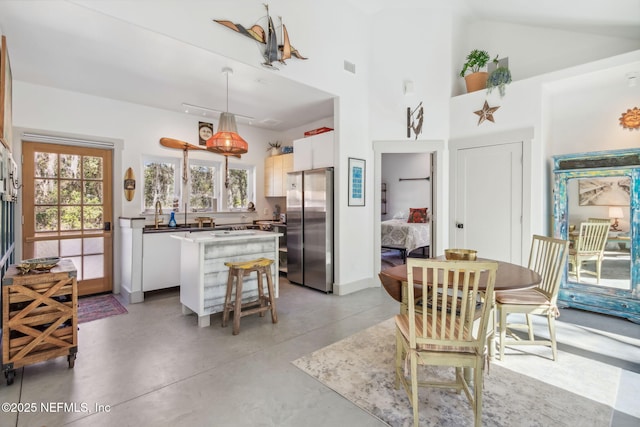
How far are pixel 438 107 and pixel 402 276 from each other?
3338 mm

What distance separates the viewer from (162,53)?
308 centimetres

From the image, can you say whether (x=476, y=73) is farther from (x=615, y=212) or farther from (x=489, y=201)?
(x=615, y=212)

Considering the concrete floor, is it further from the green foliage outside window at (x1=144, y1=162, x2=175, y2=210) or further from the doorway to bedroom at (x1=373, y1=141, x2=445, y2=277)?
the green foliage outside window at (x1=144, y1=162, x2=175, y2=210)

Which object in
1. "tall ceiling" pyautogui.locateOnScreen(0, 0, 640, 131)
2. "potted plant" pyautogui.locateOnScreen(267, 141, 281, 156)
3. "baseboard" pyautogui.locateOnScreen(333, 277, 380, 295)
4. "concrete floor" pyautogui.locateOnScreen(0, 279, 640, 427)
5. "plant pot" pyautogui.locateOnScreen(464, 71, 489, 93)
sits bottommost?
"concrete floor" pyautogui.locateOnScreen(0, 279, 640, 427)

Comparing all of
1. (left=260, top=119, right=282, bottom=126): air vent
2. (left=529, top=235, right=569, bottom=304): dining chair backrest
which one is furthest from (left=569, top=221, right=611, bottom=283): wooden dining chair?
(left=260, top=119, right=282, bottom=126): air vent

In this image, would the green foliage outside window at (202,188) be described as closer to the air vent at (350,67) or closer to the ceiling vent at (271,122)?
the ceiling vent at (271,122)

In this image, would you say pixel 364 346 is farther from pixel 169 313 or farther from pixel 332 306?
pixel 169 313

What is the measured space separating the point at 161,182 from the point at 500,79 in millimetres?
5111

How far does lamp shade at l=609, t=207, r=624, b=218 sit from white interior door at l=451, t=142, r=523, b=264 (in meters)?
0.86

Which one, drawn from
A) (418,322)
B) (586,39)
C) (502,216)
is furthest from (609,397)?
(586,39)

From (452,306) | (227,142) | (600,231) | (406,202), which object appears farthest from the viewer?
(406,202)

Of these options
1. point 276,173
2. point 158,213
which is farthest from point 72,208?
point 276,173

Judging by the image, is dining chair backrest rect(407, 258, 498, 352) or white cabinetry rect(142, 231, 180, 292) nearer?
dining chair backrest rect(407, 258, 498, 352)

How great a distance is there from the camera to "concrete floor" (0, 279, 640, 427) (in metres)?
1.89
